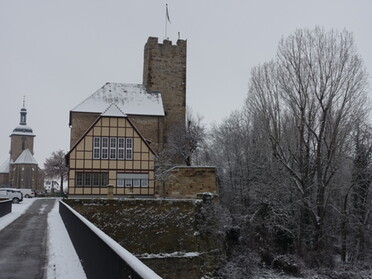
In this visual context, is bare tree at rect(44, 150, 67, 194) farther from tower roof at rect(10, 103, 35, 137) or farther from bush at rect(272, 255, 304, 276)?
bush at rect(272, 255, 304, 276)

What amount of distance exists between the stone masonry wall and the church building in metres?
58.4

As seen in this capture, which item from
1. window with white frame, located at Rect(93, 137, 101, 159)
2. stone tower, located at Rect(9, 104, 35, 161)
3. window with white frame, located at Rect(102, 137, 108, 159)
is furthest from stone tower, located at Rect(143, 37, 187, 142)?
stone tower, located at Rect(9, 104, 35, 161)

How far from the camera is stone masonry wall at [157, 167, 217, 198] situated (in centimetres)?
2858

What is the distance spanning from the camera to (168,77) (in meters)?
47.9

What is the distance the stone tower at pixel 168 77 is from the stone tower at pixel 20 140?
5510 cm

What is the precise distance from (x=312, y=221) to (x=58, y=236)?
17.4m

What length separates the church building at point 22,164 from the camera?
7994 cm

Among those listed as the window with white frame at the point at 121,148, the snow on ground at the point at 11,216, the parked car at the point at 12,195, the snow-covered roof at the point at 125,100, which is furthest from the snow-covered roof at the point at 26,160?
the snow on ground at the point at 11,216

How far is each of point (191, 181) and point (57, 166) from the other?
50.0 m

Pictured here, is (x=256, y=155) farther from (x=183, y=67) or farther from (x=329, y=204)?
(x=183, y=67)

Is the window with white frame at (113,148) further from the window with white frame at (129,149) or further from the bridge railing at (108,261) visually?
the bridge railing at (108,261)

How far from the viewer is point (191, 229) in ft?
78.7

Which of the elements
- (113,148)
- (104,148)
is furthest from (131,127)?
(104,148)

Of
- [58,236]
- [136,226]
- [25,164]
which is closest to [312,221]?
[136,226]
